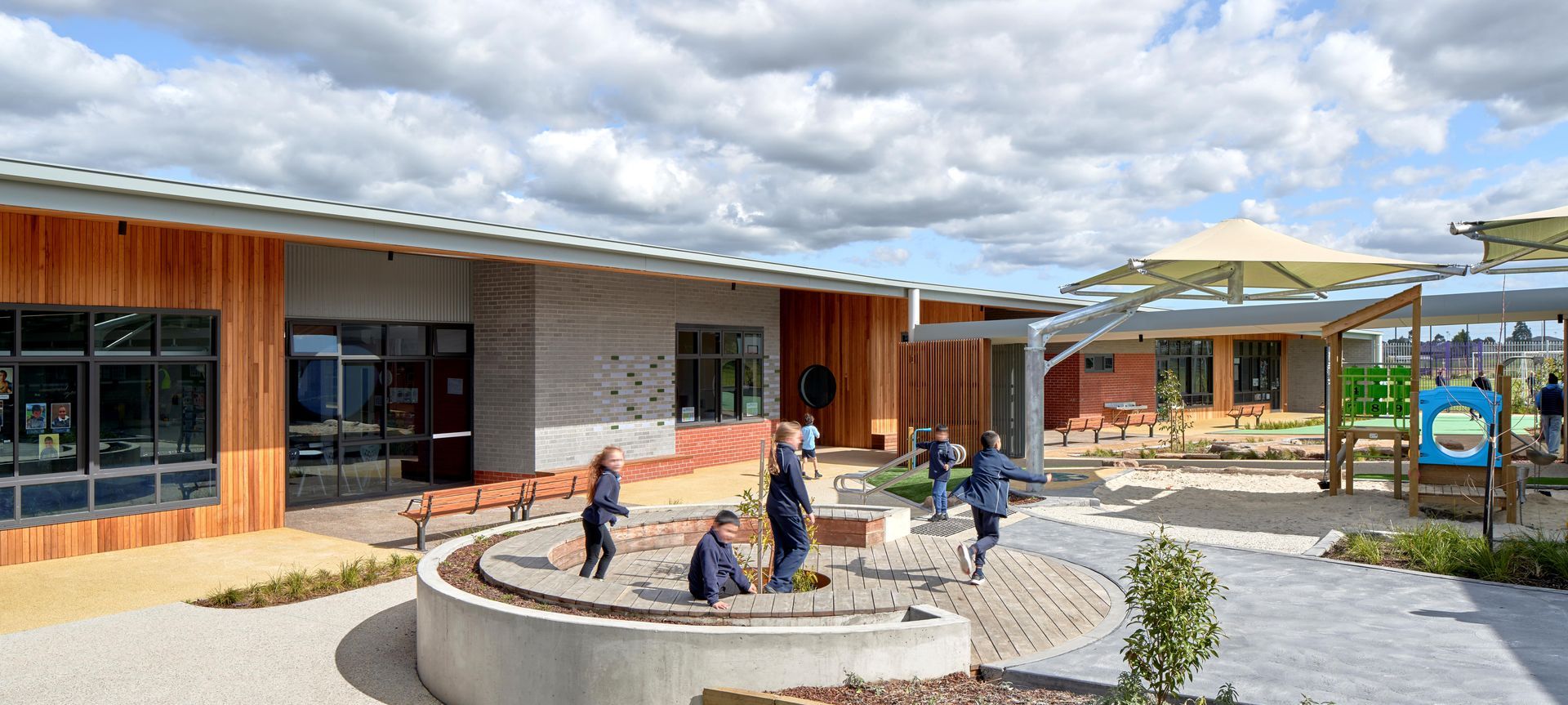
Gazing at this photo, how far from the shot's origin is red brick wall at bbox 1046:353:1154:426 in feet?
93.2

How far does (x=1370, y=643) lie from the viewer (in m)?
6.75

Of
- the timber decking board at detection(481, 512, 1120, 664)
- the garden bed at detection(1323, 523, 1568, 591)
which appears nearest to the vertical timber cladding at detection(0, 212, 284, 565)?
the timber decking board at detection(481, 512, 1120, 664)

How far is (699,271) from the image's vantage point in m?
16.8

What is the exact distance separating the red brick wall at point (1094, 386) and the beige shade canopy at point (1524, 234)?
1488 cm

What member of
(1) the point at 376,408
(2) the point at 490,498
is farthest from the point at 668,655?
(1) the point at 376,408

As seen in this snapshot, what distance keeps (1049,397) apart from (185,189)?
2401 centimetres

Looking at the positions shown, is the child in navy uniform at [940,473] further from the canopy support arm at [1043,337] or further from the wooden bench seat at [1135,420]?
the wooden bench seat at [1135,420]

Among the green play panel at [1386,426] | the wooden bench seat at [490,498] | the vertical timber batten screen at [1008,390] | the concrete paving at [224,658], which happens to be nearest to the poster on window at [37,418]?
the concrete paving at [224,658]

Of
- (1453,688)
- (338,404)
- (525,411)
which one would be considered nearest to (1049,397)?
(525,411)

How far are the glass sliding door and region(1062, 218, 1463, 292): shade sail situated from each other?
33.3 ft

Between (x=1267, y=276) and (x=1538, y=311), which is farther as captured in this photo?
(x=1267, y=276)

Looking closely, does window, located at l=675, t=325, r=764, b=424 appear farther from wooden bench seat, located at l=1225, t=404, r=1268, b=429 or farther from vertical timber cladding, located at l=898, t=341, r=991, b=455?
wooden bench seat, located at l=1225, t=404, r=1268, b=429

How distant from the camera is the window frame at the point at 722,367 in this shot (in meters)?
19.5

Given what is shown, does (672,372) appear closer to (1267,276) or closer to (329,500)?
(329,500)
